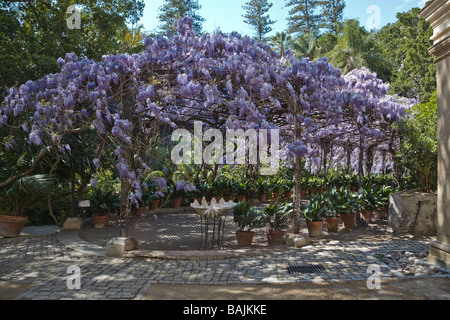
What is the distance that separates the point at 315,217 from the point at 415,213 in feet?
7.34

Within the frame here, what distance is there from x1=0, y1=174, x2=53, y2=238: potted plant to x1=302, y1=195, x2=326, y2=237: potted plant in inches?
214

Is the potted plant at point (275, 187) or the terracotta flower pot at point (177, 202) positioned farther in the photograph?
the potted plant at point (275, 187)

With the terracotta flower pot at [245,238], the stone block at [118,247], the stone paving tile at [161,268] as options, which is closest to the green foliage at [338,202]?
the stone paving tile at [161,268]

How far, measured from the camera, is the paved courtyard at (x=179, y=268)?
13.9 ft

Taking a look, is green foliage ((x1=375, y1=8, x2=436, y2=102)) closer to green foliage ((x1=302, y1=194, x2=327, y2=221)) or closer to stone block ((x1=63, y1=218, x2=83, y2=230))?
green foliage ((x1=302, y1=194, x2=327, y2=221))

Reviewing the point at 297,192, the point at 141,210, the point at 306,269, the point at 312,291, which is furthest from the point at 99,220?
the point at 312,291

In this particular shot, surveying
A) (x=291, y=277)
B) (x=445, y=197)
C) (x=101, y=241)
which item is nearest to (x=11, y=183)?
(x=101, y=241)

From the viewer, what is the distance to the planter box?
729 centimetres

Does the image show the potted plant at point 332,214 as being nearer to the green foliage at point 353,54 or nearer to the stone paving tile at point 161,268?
the stone paving tile at point 161,268

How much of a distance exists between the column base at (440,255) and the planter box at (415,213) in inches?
88.6

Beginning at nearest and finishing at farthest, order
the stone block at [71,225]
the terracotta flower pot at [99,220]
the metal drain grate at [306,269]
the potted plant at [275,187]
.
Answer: the metal drain grate at [306,269], the stone block at [71,225], the terracotta flower pot at [99,220], the potted plant at [275,187]

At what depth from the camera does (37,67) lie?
324 inches

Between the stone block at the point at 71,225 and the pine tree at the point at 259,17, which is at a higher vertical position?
the pine tree at the point at 259,17

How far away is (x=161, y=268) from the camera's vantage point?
5094 mm
